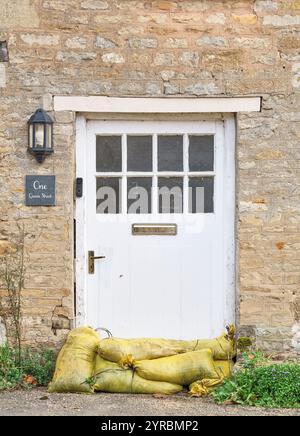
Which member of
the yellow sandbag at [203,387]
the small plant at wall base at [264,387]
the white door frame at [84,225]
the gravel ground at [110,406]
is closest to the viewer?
the gravel ground at [110,406]

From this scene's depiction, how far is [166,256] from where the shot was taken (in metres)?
7.44

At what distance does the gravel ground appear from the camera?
6270 millimetres

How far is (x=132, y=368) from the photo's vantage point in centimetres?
700

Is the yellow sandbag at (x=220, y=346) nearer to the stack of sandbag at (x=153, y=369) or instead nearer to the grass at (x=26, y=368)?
the stack of sandbag at (x=153, y=369)

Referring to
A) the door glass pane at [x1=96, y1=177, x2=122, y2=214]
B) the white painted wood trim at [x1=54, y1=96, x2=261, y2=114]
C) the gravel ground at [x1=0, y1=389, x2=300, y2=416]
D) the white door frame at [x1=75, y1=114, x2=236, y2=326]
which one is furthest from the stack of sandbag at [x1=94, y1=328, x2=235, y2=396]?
the white painted wood trim at [x1=54, y1=96, x2=261, y2=114]

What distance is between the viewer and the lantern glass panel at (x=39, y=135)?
7250 mm

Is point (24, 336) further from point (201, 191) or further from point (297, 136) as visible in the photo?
point (297, 136)

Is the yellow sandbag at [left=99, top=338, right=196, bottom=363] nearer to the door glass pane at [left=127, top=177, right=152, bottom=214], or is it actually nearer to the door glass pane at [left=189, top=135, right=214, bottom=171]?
the door glass pane at [left=127, top=177, right=152, bottom=214]

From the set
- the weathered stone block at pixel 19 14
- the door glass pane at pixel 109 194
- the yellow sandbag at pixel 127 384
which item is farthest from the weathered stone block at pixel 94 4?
the yellow sandbag at pixel 127 384

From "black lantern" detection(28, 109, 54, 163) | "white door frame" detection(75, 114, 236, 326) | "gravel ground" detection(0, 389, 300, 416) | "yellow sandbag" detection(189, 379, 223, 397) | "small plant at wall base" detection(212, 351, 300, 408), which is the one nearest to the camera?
"gravel ground" detection(0, 389, 300, 416)

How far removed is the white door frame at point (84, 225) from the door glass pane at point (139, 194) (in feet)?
1.29

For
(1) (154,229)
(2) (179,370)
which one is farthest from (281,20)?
(2) (179,370)

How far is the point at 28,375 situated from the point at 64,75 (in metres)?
2.51

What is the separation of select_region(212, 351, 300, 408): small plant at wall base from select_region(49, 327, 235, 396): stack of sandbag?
0.76 ft
